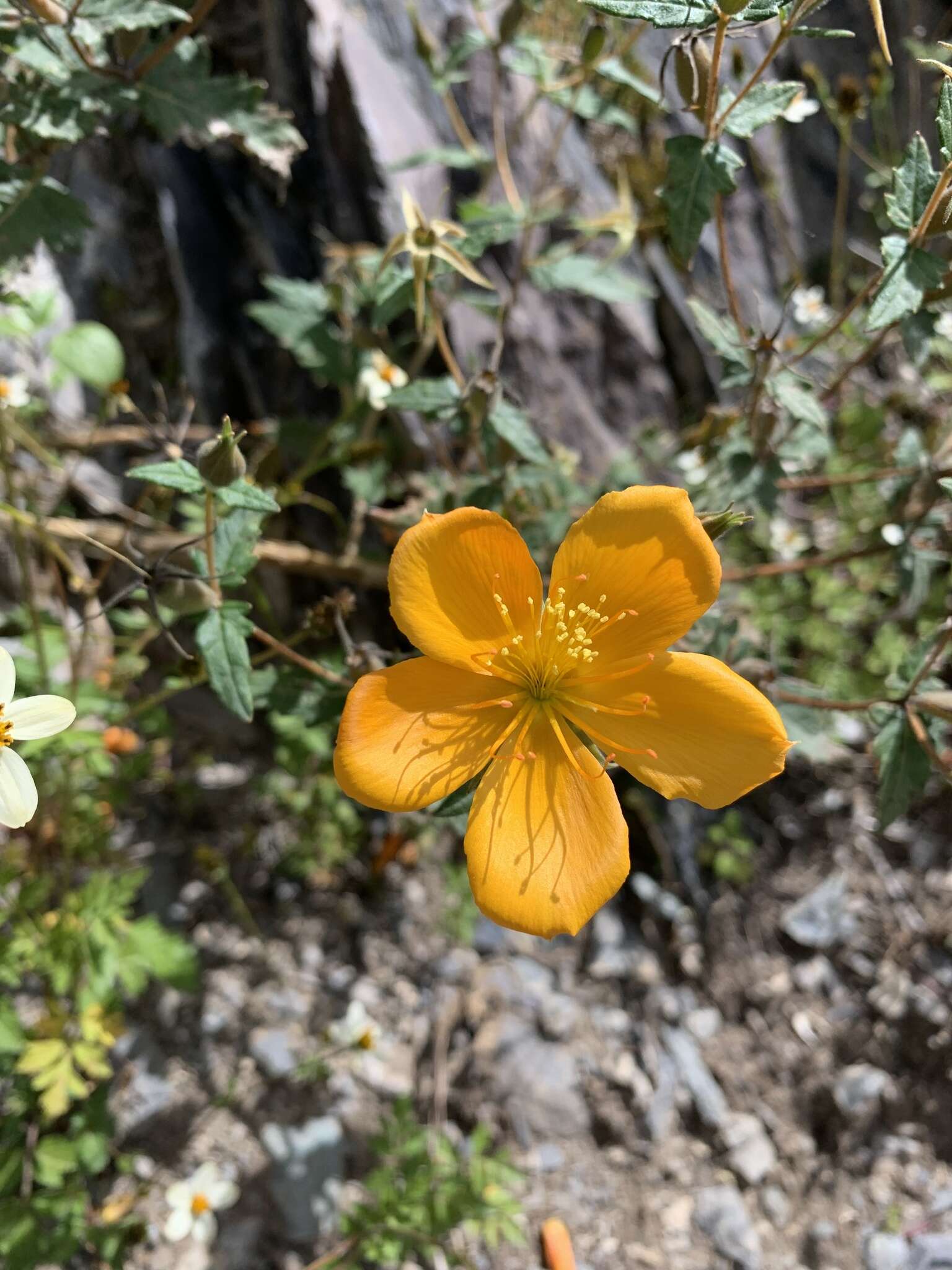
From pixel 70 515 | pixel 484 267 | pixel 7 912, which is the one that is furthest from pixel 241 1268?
Answer: pixel 484 267

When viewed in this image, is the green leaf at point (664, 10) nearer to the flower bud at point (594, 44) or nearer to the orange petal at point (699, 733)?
the flower bud at point (594, 44)

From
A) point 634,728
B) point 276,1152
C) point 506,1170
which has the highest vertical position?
point 634,728

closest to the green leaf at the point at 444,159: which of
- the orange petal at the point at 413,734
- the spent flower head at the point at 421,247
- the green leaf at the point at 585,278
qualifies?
the green leaf at the point at 585,278

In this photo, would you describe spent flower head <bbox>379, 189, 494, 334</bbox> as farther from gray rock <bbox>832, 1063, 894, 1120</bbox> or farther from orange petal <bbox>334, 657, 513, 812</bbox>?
gray rock <bbox>832, 1063, 894, 1120</bbox>

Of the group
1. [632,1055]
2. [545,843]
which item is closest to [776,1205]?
[632,1055]

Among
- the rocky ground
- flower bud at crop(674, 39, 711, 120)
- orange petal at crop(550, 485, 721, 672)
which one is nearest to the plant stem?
orange petal at crop(550, 485, 721, 672)

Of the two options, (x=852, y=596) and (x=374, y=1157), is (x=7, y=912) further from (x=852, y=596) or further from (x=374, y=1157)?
(x=852, y=596)

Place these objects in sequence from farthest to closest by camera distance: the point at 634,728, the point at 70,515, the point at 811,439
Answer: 1. the point at 70,515
2. the point at 811,439
3. the point at 634,728
